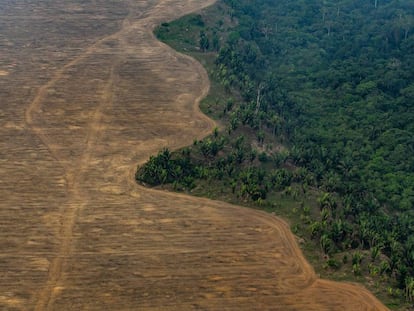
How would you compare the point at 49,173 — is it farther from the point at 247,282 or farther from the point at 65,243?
the point at 247,282

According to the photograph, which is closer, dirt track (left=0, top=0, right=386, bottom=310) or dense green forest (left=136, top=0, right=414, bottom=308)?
dirt track (left=0, top=0, right=386, bottom=310)

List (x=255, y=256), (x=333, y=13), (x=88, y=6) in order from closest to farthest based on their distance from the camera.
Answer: (x=255, y=256), (x=88, y=6), (x=333, y=13)

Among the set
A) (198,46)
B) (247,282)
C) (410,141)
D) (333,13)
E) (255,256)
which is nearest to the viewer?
(247,282)

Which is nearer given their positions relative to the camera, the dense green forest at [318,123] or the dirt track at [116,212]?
the dirt track at [116,212]

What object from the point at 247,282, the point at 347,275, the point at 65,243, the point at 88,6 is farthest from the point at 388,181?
the point at 88,6

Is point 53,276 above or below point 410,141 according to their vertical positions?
below
